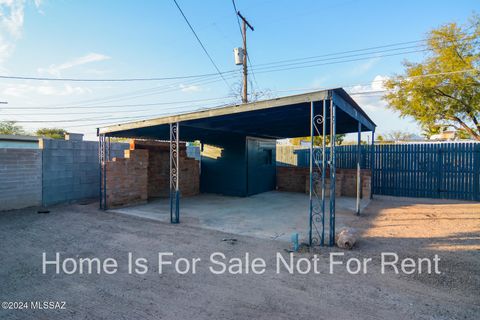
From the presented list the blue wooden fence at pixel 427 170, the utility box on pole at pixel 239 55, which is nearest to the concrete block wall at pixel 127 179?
the utility box on pole at pixel 239 55

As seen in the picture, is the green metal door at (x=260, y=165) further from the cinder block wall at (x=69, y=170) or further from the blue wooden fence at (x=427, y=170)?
the cinder block wall at (x=69, y=170)

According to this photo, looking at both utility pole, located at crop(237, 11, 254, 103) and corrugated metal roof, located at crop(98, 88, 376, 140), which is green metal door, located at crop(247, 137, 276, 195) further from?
utility pole, located at crop(237, 11, 254, 103)

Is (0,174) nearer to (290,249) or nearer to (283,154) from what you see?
(290,249)

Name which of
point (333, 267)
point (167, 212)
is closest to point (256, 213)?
point (167, 212)

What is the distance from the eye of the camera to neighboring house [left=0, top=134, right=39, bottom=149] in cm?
1637

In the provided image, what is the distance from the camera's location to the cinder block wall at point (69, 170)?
860cm

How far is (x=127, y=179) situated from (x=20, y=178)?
9.74 ft

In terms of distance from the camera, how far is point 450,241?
5195 millimetres

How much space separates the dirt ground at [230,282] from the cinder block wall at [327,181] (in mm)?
4417

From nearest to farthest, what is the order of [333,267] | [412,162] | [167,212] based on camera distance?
[333,267]
[167,212]
[412,162]

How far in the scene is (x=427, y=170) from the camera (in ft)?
34.6

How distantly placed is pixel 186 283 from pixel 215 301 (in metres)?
0.63

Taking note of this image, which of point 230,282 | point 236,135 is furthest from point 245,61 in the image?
point 230,282

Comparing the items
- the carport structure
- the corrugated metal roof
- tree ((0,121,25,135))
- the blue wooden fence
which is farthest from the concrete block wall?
tree ((0,121,25,135))
